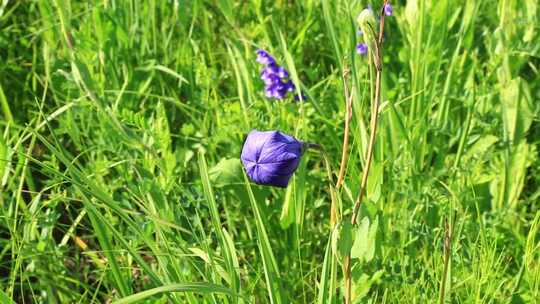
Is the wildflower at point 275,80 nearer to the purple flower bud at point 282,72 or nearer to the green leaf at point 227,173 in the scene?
the purple flower bud at point 282,72

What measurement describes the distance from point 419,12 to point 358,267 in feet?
2.77

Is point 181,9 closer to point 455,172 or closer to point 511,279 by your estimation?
point 455,172

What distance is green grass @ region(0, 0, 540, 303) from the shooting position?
1.73 metres

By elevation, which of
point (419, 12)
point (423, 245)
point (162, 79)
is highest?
point (419, 12)

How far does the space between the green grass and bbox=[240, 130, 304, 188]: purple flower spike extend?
115 millimetres

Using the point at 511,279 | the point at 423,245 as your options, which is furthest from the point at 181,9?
the point at 511,279

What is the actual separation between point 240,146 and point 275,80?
235mm

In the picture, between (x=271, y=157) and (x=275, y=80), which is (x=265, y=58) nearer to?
(x=275, y=80)

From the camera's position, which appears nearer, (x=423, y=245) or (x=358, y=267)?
(x=358, y=267)

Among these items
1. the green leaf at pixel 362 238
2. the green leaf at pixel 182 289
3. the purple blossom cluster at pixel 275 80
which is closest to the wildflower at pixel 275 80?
the purple blossom cluster at pixel 275 80

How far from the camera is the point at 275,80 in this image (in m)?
2.26

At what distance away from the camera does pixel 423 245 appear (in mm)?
1880

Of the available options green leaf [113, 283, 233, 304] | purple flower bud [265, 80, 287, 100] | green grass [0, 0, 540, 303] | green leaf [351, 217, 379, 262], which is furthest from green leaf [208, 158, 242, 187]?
green leaf [113, 283, 233, 304]

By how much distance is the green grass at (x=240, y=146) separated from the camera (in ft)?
5.67
